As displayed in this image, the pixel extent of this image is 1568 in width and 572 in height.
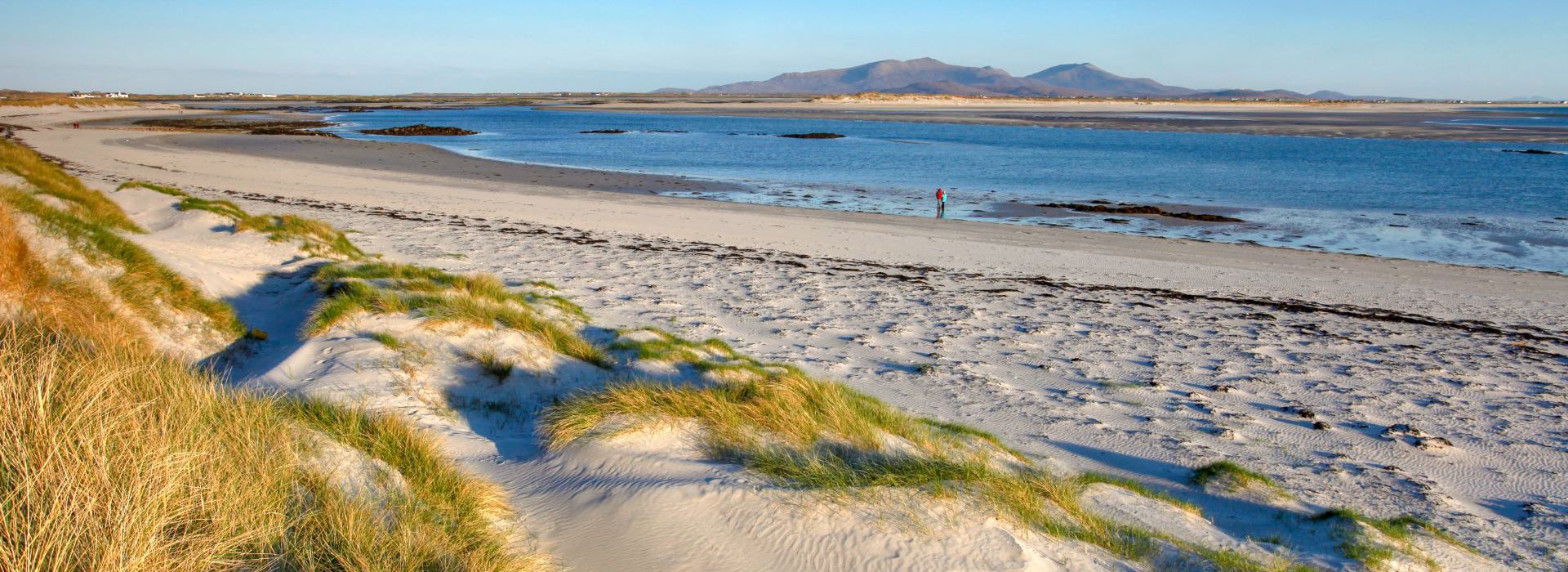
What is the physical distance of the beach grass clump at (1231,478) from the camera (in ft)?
17.1

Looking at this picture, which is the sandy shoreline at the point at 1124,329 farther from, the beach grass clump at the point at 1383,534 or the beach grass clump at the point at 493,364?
the beach grass clump at the point at 493,364

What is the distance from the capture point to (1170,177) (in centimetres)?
3002

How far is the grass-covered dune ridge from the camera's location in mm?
2502

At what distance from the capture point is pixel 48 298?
539 cm

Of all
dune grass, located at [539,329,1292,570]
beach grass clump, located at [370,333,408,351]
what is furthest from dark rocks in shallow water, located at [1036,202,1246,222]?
beach grass clump, located at [370,333,408,351]

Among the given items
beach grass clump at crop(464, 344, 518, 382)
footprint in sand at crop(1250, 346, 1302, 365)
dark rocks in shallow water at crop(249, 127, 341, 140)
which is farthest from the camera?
dark rocks in shallow water at crop(249, 127, 341, 140)

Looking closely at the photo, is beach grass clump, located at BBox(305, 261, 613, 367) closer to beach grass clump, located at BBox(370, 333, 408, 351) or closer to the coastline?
beach grass clump, located at BBox(370, 333, 408, 351)

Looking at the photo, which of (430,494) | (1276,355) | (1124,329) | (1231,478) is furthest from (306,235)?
(1276,355)

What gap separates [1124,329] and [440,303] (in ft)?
21.2

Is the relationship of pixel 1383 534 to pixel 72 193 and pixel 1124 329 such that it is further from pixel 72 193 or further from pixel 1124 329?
pixel 72 193

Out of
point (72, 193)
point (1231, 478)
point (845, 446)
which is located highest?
point (72, 193)

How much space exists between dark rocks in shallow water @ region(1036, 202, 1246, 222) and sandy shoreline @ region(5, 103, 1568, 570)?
155 inches

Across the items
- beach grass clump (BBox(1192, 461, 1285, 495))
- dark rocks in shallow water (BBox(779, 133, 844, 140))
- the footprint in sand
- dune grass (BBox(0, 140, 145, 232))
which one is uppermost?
dune grass (BBox(0, 140, 145, 232))

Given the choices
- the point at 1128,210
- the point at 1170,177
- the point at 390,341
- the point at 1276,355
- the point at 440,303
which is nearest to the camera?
the point at 390,341
